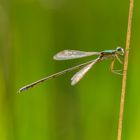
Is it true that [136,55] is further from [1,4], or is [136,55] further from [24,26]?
[1,4]

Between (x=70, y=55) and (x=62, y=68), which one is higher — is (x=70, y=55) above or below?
above

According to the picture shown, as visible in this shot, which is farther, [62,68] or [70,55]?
[62,68]

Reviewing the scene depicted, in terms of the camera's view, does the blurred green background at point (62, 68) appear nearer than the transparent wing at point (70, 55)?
No

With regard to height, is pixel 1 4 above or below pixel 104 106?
above

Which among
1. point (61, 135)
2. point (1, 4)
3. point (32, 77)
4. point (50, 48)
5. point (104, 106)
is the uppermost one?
point (1, 4)

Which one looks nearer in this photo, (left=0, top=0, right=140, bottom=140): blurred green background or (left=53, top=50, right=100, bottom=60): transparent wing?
(left=53, top=50, right=100, bottom=60): transparent wing

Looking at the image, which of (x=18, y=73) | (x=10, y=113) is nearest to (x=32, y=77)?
(x=18, y=73)

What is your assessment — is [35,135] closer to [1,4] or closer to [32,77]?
[32,77]
